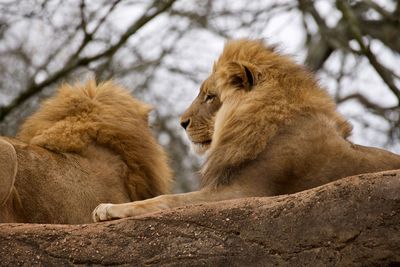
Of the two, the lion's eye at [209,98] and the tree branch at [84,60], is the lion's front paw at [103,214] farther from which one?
the tree branch at [84,60]

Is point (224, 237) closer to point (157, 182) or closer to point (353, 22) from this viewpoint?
point (157, 182)

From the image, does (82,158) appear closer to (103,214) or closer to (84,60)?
(103,214)

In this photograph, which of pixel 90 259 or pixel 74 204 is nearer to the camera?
pixel 90 259

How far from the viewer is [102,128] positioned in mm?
5930

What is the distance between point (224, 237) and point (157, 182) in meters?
1.86

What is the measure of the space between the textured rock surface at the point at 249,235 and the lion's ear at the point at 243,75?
99 cm

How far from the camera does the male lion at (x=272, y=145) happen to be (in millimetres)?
4773

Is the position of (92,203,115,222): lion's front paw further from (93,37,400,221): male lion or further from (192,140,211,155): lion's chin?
(192,140,211,155): lion's chin

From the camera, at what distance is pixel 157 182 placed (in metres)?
6.01

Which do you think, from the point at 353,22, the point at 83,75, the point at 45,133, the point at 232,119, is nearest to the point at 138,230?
the point at 232,119

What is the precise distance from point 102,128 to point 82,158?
253mm

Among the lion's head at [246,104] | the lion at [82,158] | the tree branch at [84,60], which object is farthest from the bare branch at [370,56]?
the lion's head at [246,104]

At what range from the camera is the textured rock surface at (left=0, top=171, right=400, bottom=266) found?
13.0 ft

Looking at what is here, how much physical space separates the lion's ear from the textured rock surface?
99cm
